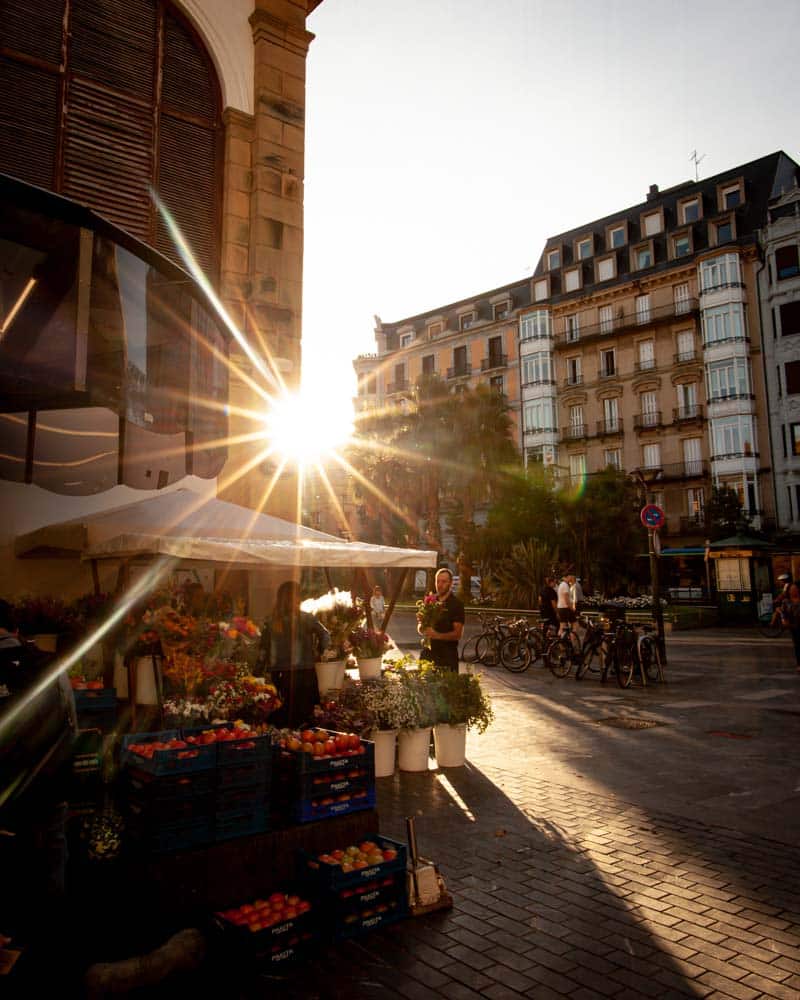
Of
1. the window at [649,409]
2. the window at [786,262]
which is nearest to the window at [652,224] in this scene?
the window at [786,262]

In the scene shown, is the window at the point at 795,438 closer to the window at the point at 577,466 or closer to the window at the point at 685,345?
the window at the point at 685,345

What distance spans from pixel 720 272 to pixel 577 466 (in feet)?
47.1

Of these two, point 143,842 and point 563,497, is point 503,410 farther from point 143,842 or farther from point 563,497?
point 143,842

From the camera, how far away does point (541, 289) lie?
53.4m

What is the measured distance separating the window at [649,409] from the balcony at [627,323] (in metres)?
4.32

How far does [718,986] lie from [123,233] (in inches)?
177

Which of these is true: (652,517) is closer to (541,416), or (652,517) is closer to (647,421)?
(647,421)

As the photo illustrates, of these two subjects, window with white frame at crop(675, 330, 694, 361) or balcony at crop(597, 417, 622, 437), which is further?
balcony at crop(597, 417, 622, 437)

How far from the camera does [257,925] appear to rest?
3.68m

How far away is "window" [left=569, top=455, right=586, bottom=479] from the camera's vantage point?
48.8m

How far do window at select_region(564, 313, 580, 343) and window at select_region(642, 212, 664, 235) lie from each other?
6832 mm

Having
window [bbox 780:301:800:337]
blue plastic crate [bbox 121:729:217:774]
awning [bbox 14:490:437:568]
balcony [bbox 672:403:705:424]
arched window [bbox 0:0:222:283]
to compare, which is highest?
window [bbox 780:301:800:337]

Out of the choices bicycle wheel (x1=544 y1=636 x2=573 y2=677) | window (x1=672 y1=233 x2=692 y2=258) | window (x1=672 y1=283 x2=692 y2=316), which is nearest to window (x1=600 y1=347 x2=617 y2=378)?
window (x1=672 y1=283 x2=692 y2=316)

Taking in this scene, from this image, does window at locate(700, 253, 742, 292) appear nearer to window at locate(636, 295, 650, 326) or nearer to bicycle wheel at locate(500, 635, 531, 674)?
window at locate(636, 295, 650, 326)
